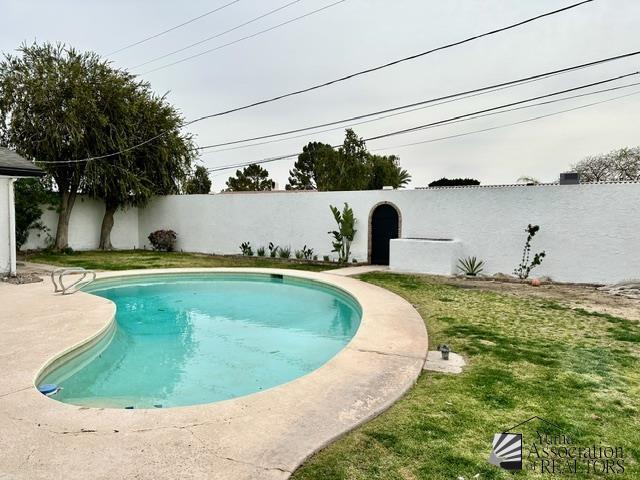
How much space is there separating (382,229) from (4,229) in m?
12.0

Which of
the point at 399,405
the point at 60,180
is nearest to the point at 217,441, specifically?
the point at 399,405

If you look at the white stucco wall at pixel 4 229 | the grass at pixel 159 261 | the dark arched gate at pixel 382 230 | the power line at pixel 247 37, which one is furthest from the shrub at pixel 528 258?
the white stucco wall at pixel 4 229

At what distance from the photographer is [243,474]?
2.75 m

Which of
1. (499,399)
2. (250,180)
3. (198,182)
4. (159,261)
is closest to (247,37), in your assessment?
(159,261)

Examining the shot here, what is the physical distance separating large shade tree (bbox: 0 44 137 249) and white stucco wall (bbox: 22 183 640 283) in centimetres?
543

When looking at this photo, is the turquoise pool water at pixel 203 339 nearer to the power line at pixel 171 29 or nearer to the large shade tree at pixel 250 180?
the power line at pixel 171 29

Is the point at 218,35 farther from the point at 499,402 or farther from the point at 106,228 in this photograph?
the point at 499,402

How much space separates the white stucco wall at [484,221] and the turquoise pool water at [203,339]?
15.6 ft

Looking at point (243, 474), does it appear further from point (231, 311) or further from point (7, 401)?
point (231, 311)

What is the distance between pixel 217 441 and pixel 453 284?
9.47m

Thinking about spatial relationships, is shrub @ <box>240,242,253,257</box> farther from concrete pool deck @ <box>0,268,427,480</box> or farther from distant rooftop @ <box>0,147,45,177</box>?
concrete pool deck @ <box>0,268,427,480</box>

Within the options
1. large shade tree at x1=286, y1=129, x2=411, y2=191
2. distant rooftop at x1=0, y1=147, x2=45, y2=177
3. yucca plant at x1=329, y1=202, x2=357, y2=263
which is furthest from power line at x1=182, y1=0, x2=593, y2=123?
large shade tree at x1=286, y1=129, x2=411, y2=191

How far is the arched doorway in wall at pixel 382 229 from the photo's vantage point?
15180 millimetres

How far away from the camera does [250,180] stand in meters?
56.0
